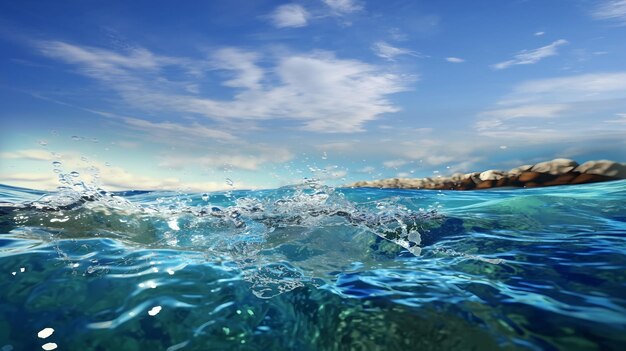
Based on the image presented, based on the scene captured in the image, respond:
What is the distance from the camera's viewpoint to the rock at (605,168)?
11.1 meters

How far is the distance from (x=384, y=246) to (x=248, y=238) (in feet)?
4.98

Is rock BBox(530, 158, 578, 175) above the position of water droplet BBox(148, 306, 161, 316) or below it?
above

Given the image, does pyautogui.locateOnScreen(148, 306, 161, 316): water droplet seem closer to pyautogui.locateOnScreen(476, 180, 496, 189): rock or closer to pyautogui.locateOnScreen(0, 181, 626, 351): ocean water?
pyautogui.locateOnScreen(0, 181, 626, 351): ocean water

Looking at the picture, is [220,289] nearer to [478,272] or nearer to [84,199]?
[478,272]

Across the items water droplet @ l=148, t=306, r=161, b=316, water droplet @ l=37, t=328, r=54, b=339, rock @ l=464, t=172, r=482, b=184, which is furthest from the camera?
rock @ l=464, t=172, r=482, b=184

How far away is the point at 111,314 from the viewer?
234 cm

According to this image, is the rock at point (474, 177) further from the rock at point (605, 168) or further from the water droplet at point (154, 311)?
the water droplet at point (154, 311)

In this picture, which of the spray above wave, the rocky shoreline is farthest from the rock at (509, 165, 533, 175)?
the spray above wave

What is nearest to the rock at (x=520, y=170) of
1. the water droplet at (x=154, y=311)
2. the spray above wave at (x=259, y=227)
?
the spray above wave at (x=259, y=227)

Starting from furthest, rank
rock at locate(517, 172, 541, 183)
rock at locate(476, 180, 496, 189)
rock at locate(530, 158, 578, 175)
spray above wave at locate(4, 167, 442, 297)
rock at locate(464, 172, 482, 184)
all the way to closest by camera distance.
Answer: rock at locate(464, 172, 482, 184) → rock at locate(476, 180, 496, 189) → rock at locate(517, 172, 541, 183) → rock at locate(530, 158, 578, 175) → spray above wave at locate(4, 167, 442, 297)

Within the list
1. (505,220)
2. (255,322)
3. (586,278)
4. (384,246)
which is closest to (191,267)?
(255,322)


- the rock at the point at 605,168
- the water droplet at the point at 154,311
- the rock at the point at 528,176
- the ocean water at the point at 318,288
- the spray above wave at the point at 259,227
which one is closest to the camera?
the ocean water at the point at 318,288

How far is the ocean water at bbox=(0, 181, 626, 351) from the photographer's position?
2.04 meters

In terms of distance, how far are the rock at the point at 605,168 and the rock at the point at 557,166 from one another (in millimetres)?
204
